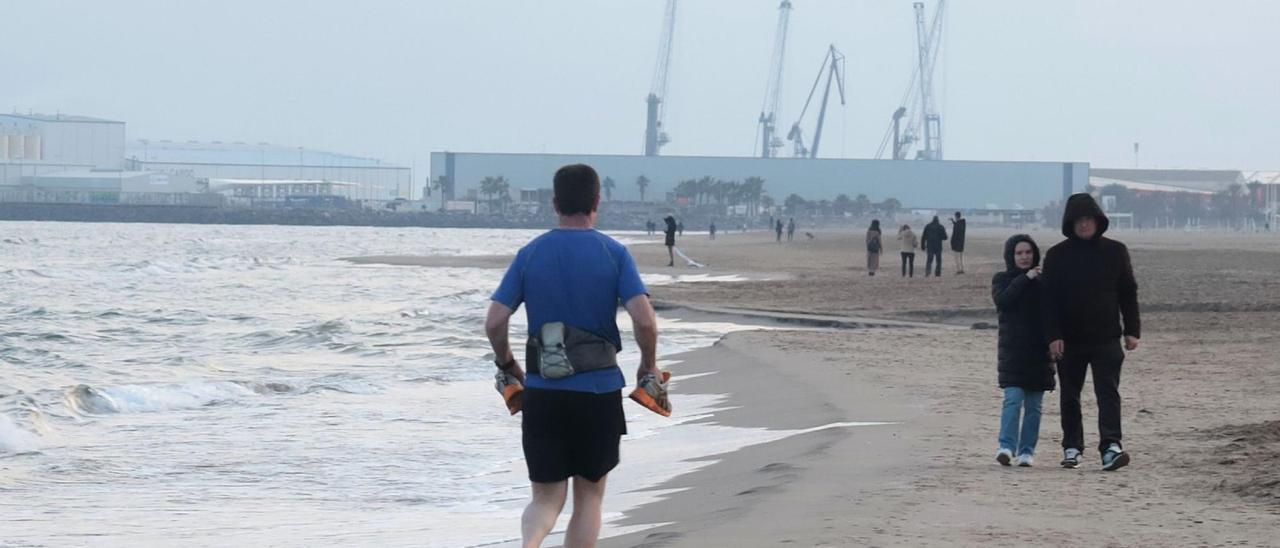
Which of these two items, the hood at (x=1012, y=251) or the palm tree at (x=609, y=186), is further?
the palm tree at (x=609, y=186)

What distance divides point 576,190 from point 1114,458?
11.7ft

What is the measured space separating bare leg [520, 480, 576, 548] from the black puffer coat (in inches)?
129

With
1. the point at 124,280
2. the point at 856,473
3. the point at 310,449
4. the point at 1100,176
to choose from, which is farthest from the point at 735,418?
the point at 1100,176

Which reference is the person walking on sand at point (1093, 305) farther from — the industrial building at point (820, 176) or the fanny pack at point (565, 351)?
the industrial building at point (820, 176)

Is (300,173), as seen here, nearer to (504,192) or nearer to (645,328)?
(504,192)

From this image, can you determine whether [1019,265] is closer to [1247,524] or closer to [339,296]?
[1247,524]

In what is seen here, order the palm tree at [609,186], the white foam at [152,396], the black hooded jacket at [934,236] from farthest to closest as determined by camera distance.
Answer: the palm tree at [609,186] < the black hooded jacket at [934,236] < the white foam at [152,396]

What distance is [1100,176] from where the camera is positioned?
166250 mm

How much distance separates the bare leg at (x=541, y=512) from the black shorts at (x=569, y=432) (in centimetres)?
4

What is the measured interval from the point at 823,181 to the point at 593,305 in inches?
5470

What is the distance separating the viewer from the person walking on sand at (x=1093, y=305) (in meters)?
7.51

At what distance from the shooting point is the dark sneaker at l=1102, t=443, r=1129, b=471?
A: 7527 millimetres

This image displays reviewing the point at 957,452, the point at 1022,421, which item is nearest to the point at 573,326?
the point at 1022,421

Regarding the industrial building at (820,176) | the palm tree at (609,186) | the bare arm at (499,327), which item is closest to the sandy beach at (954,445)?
the bare arm at (499,327)
